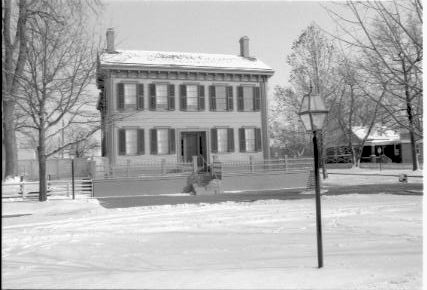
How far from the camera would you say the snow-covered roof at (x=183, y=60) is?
70.2 feet

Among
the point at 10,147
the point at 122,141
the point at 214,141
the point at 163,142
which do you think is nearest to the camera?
the point at 10,147

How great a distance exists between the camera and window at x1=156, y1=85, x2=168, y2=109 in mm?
21906

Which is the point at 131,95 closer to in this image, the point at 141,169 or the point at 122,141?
the point at 122,141

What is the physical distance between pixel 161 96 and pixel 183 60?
90.3 inches

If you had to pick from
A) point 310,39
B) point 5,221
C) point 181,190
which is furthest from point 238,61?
point 5,221

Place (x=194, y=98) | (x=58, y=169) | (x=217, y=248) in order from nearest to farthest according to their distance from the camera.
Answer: (x=217, y=248)
(x=194, y=98)
(x=58, y=169)

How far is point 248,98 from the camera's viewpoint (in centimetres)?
2336

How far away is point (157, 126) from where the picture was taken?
2183 centimetres

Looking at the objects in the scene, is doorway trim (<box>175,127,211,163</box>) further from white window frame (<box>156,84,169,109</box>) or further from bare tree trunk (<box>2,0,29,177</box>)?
bare tree trunk (<box>2,0,29,177</box>)

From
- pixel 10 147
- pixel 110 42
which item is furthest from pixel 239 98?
pixel 10 147

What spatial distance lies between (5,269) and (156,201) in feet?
31.9

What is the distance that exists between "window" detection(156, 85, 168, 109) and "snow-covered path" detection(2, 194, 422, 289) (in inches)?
374

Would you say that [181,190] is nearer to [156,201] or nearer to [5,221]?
[156,201]

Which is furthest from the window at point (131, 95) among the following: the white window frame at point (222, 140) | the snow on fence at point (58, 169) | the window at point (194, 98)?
the snow on fence at point (58, 169)
